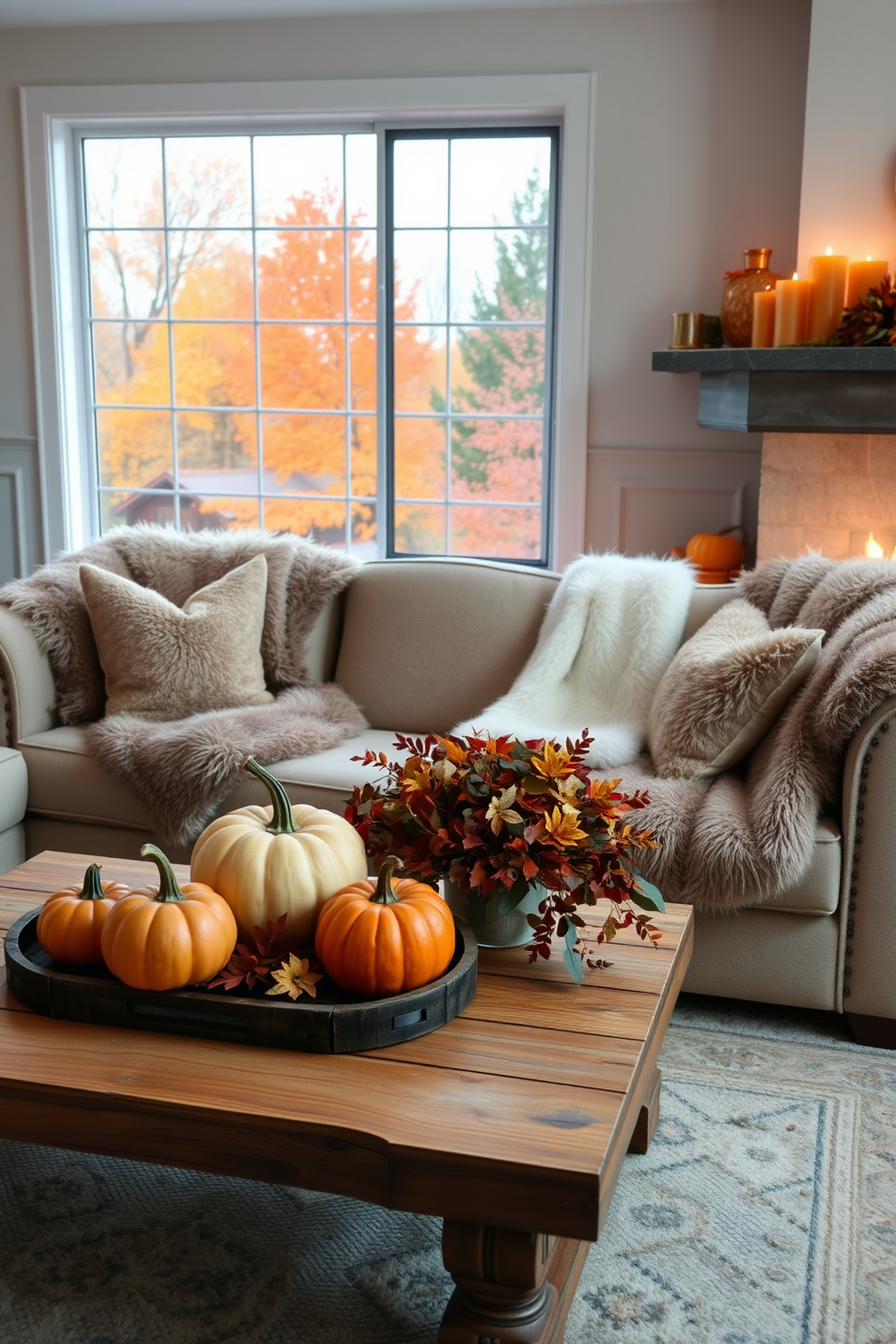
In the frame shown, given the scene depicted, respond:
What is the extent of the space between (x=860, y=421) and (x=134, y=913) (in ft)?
8.84

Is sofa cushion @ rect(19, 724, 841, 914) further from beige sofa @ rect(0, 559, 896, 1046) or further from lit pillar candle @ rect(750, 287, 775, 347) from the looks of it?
lit pillar candle @ rect(750, 287, 775, 347)

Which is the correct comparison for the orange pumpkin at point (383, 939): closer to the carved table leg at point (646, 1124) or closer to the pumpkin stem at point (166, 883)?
the pumpkin stem at point (166, 883)

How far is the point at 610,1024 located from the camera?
1386 mm

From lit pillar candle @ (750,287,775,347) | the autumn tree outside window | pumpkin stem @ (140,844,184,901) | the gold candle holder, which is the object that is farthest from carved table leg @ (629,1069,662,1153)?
the autumn tree outside window

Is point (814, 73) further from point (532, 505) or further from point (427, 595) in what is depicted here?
point (427, 595)

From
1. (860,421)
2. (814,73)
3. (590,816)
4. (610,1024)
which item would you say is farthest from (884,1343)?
(814,73)

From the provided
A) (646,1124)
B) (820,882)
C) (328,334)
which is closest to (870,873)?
(820,882)

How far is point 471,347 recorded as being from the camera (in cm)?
436

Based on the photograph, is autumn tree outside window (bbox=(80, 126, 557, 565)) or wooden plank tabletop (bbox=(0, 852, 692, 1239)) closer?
wooden plank tabletop (bbox=(0, 852, 692, 1239))

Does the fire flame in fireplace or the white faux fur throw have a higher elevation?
the fire flame in fireplace

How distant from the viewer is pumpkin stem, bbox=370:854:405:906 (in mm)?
1363

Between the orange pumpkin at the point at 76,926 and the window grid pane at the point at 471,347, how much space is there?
3135 millimetres

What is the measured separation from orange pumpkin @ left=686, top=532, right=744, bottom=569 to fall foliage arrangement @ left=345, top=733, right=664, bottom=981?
252 centimetres

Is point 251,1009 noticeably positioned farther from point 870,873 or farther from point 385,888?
point 870,873
